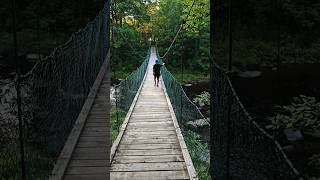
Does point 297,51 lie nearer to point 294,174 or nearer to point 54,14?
point 54,14

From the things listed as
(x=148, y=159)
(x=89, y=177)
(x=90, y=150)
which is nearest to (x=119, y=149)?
(x=148, y=159)

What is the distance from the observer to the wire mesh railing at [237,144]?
1.05 meters

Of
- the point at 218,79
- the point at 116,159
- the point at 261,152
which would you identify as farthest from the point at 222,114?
the point at 116,159

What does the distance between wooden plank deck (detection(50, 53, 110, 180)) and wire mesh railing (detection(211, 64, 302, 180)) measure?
0.51 meters

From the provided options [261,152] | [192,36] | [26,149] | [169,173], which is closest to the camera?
[261,152]

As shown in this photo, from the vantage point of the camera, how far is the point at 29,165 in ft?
6.58

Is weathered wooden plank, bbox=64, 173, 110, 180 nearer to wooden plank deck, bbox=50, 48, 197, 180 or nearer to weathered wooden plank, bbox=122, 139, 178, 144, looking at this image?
wooden plank deck, bbox=50, 48, 197, 180

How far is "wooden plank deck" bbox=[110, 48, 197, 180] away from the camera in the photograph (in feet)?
9.02

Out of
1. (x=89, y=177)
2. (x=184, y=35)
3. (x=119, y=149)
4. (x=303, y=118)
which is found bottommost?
(x=119, y=149)

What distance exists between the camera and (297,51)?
2.38m

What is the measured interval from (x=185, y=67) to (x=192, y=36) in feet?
4.82

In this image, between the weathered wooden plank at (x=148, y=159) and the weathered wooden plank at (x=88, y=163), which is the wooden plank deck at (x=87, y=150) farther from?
the weathered wooden plank at (x=148, y=159)

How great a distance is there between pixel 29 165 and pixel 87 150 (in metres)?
0.29

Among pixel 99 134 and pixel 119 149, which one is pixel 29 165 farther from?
pixel 119 149
